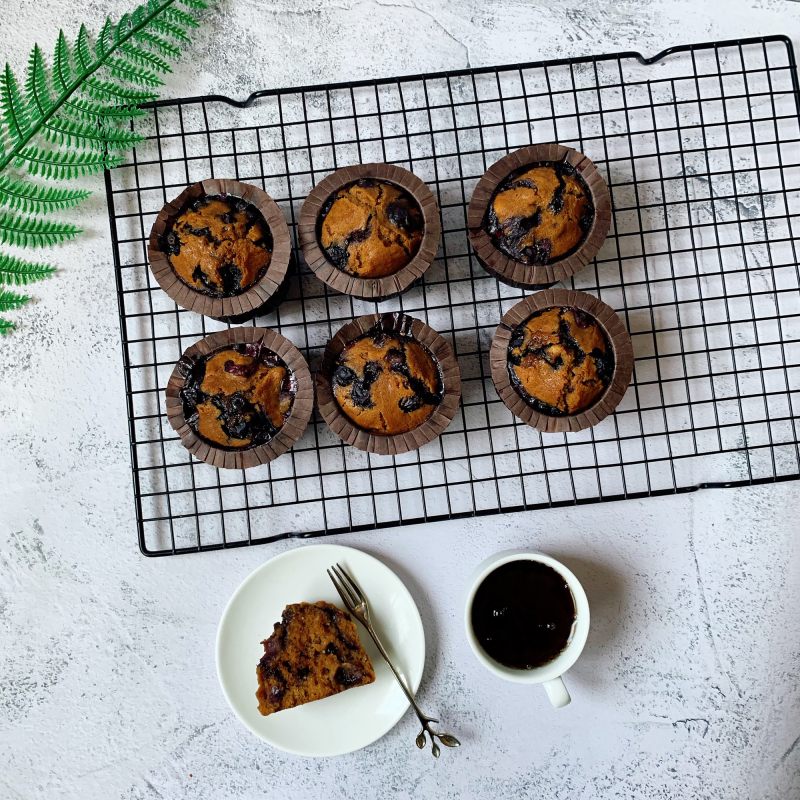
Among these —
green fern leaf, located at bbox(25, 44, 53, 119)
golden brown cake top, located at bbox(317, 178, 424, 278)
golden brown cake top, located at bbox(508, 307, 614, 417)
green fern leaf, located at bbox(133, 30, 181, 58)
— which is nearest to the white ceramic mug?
golden brown cake top, located at bbox(508, 307, 614, 417)

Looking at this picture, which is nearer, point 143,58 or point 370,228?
point 370,228

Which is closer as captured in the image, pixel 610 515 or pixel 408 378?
pixel 408 378

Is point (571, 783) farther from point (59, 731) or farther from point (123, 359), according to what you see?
point (123, 359)

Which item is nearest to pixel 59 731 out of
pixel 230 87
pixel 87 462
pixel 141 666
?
pixel 141 666

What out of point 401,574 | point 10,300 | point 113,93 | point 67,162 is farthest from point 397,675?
point 113,93

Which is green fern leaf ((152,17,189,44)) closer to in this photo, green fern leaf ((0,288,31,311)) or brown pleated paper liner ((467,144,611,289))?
green fern leaf ((0,288,31,311))

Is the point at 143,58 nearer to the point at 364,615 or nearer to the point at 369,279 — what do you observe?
the point at 369,279

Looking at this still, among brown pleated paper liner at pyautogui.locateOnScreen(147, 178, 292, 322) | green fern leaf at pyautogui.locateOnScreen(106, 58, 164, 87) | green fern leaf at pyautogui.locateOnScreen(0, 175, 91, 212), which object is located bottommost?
brown pleated paper liner at pyautogui.locateOnScreen(147, 178, 292, 322)
